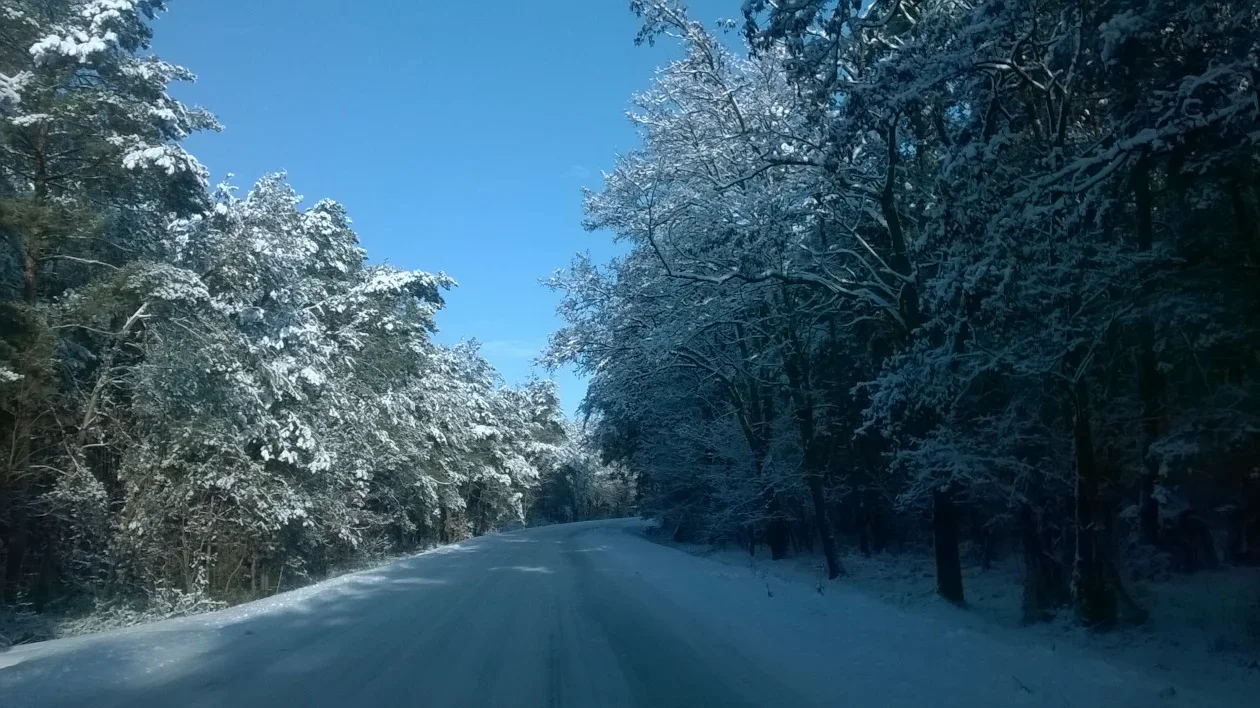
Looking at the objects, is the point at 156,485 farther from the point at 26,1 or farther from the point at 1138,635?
the point at 1138,635

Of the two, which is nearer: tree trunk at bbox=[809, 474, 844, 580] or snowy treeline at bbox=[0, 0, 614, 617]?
snowy treeline at bbox=[0, 0, 614, 617]

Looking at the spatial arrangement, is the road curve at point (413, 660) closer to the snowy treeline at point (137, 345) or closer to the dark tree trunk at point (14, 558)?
the snowy treeline at point (137, 345)

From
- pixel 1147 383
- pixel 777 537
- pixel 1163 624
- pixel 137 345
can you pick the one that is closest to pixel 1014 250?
pixel 1147 383

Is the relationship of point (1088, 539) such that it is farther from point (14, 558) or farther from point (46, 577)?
point (46, 577)

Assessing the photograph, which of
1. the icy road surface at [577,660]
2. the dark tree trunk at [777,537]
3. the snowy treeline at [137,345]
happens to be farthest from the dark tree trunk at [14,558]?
the dark tree trunk at [777,537]

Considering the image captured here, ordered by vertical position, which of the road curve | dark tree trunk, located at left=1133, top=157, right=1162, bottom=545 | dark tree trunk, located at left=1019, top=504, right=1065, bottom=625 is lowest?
the road curve

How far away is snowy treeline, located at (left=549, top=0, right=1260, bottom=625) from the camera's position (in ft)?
31.5

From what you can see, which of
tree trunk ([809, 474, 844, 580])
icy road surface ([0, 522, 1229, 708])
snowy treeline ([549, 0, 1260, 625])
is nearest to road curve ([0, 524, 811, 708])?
icy road surface ([0, 522, 1229, 708])

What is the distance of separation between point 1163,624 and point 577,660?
7846 mm

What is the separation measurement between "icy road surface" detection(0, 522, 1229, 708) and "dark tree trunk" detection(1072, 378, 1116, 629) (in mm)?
1514

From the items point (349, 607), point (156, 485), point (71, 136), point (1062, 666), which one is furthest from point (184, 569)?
point (1062, 666)

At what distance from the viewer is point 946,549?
17.0 meters

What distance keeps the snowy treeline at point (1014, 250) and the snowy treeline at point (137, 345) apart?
31.2 feet

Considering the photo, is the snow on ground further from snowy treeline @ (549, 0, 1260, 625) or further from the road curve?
the road curve
